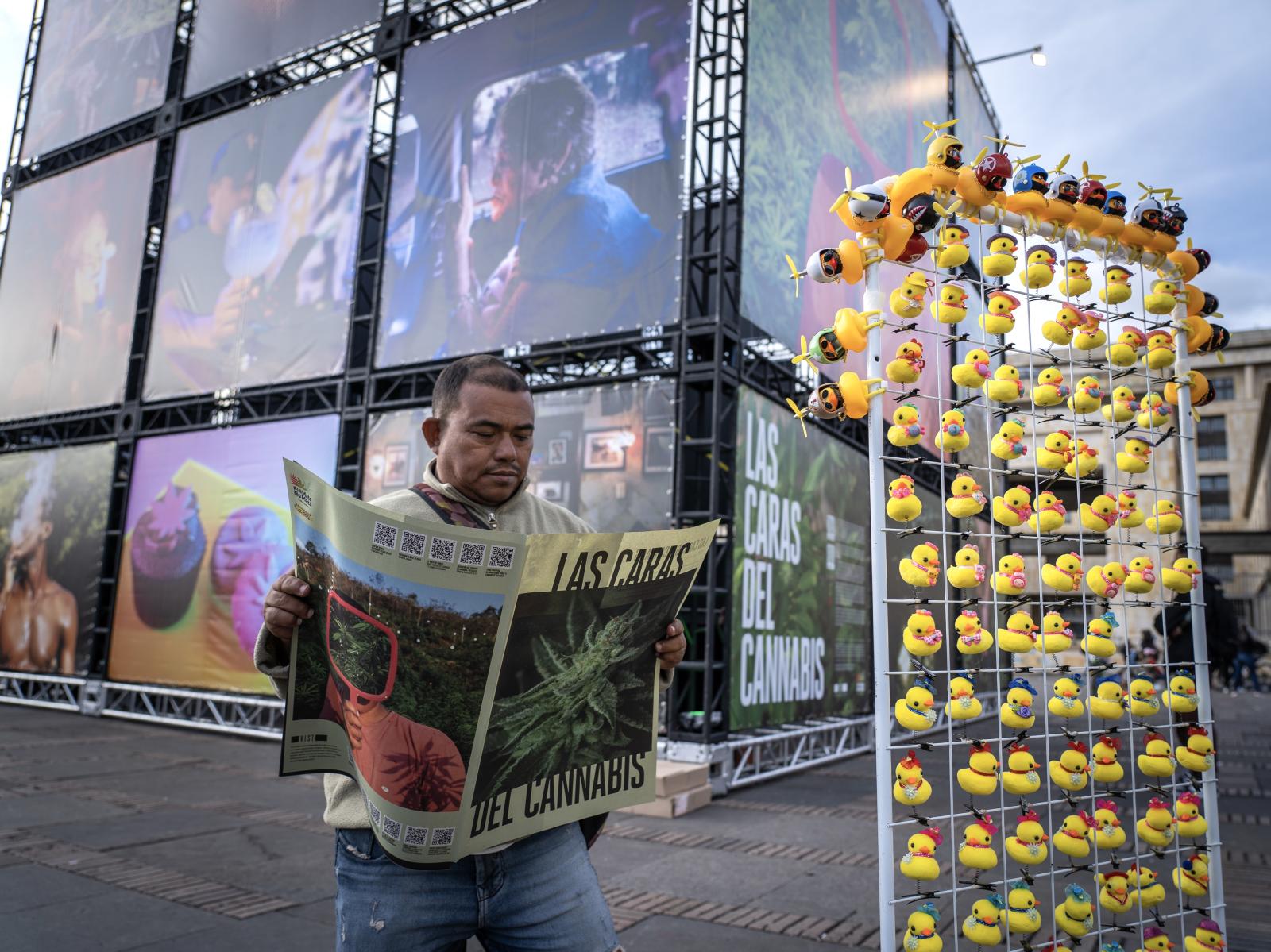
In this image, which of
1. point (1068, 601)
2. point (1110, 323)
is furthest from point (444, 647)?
point (1110, 323)

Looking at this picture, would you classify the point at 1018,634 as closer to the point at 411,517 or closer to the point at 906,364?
the point at 906,364

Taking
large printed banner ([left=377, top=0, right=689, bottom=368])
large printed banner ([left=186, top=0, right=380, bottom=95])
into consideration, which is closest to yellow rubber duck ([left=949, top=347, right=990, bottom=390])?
large printed banner ([left=377, top=0, right=689, bottom=368])

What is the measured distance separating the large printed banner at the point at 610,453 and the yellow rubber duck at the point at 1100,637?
455cm

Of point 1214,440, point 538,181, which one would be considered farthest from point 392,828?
point 1214,440

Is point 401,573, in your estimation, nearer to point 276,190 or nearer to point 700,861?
point 700,861

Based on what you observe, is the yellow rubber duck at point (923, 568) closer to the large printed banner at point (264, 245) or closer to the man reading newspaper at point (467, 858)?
the man reading newspaper at point (467, 858)

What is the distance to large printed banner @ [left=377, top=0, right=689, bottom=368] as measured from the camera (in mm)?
8375

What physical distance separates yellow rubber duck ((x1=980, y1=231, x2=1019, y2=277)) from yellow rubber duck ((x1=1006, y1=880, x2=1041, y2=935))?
2.10 m

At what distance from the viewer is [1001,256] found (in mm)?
3184

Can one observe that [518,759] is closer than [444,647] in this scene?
No

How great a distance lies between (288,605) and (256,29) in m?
13.8

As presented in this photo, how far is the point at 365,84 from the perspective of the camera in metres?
11.0

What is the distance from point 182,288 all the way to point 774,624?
9304 mm

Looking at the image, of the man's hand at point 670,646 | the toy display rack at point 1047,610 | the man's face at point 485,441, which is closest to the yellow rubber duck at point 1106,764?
the toy display rack at point 1047,610
